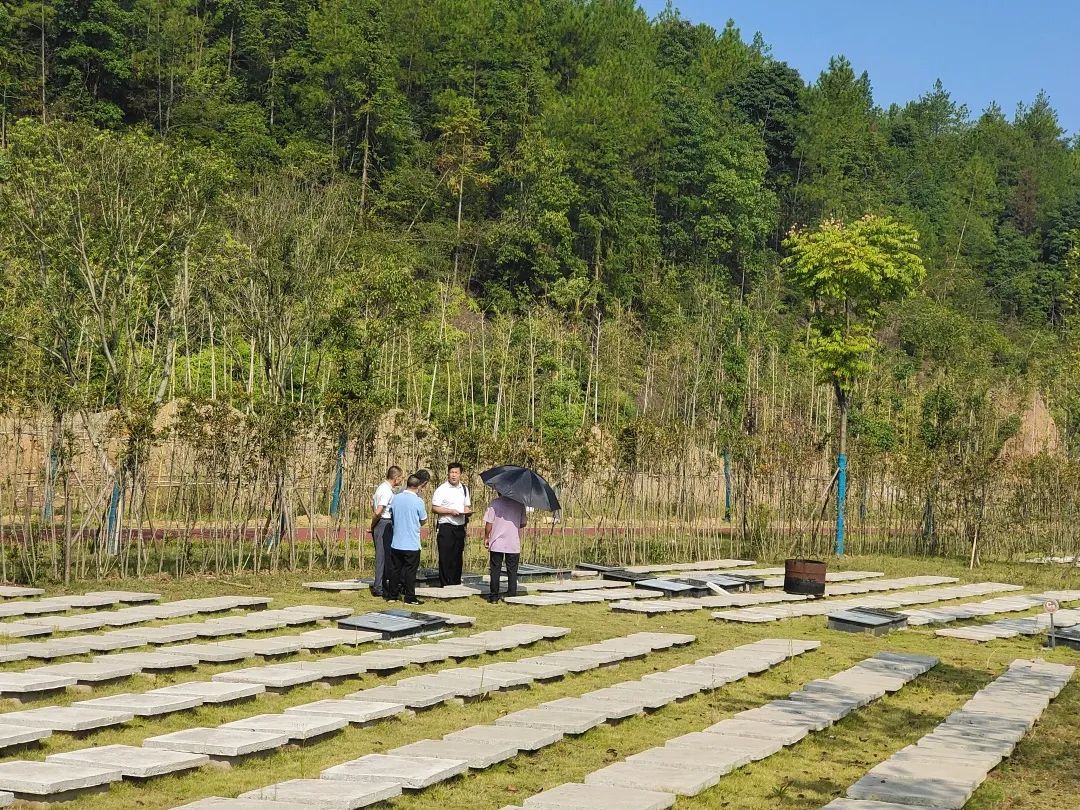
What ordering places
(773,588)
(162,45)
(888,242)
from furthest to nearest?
1. (162,45)
2. (888,242)
3. (773,588)

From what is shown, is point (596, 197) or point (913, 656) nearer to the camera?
point (913, 656)

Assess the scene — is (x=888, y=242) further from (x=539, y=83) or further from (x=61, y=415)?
(x=539, y=83)

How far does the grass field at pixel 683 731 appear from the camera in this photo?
301 inches

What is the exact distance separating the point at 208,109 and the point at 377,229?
10564 mm

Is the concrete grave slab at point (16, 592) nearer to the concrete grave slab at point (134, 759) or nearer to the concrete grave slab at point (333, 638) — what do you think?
the concrete grave slab at point (333, 638)

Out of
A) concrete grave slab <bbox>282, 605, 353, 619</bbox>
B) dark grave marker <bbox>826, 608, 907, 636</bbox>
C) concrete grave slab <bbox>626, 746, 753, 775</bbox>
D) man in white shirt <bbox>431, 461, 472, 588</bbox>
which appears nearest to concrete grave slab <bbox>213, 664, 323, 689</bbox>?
concrete grave slab <bbox>626, 746, 753, 775</bbox>

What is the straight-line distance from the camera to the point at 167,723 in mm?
8727

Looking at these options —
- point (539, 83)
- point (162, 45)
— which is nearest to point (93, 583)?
point (162, 45)

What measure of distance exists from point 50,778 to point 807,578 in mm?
12870

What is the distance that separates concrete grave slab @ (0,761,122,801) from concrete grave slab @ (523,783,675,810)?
7.40ft

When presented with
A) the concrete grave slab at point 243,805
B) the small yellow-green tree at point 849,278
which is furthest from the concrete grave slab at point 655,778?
the small yellow-green tree at point 849,278

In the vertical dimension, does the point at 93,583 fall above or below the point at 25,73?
below

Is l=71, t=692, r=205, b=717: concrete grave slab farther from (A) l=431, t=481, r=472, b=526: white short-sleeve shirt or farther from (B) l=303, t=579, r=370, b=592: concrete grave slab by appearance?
(A) l=431, t=481, r=472, b=526: white short-sleeve shirt

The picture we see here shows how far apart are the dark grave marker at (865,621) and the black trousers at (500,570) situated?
376 cm
